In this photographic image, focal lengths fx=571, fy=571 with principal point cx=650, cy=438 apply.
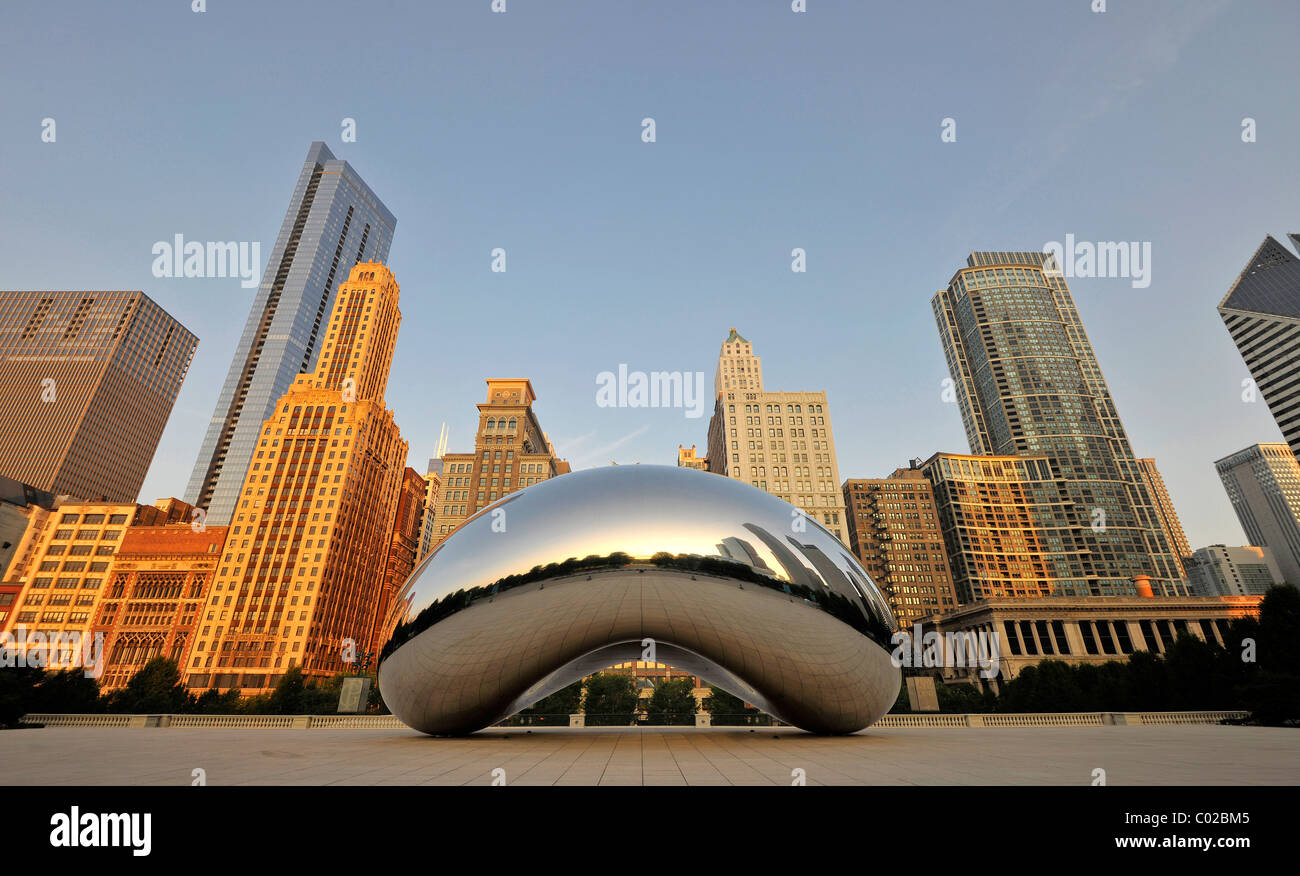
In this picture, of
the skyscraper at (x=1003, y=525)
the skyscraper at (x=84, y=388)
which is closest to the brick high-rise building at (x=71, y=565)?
the skyscraper at (x=84, y=388)

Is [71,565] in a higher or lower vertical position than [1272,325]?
lower

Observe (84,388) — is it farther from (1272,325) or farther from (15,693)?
(1272,325)

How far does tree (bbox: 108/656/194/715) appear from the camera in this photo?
3114 cm

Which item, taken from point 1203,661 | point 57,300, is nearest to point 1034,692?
point 1203,661

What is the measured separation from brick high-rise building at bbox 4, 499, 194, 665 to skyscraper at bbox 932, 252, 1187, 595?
21557cm

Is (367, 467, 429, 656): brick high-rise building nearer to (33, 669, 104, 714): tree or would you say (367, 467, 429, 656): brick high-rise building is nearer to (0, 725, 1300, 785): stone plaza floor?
(33, 669, 104, 714): tree

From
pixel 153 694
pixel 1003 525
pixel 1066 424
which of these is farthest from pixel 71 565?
pixel 1066 424

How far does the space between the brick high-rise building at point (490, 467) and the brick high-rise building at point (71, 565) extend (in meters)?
61.8

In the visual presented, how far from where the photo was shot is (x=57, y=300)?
176 m

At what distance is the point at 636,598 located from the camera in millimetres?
10406

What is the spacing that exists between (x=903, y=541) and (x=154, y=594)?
168 meters

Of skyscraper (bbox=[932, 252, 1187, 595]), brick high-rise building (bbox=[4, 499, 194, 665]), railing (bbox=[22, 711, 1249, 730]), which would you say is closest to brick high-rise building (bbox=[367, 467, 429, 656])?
brick high-rise building (bbox=[4, 499, 194, 665])

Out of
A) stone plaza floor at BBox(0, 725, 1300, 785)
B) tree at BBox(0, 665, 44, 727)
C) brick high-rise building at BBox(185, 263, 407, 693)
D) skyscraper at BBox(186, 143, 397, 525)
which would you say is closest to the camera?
stone plaza floor at BBox(0, 725, 1300, 785)
